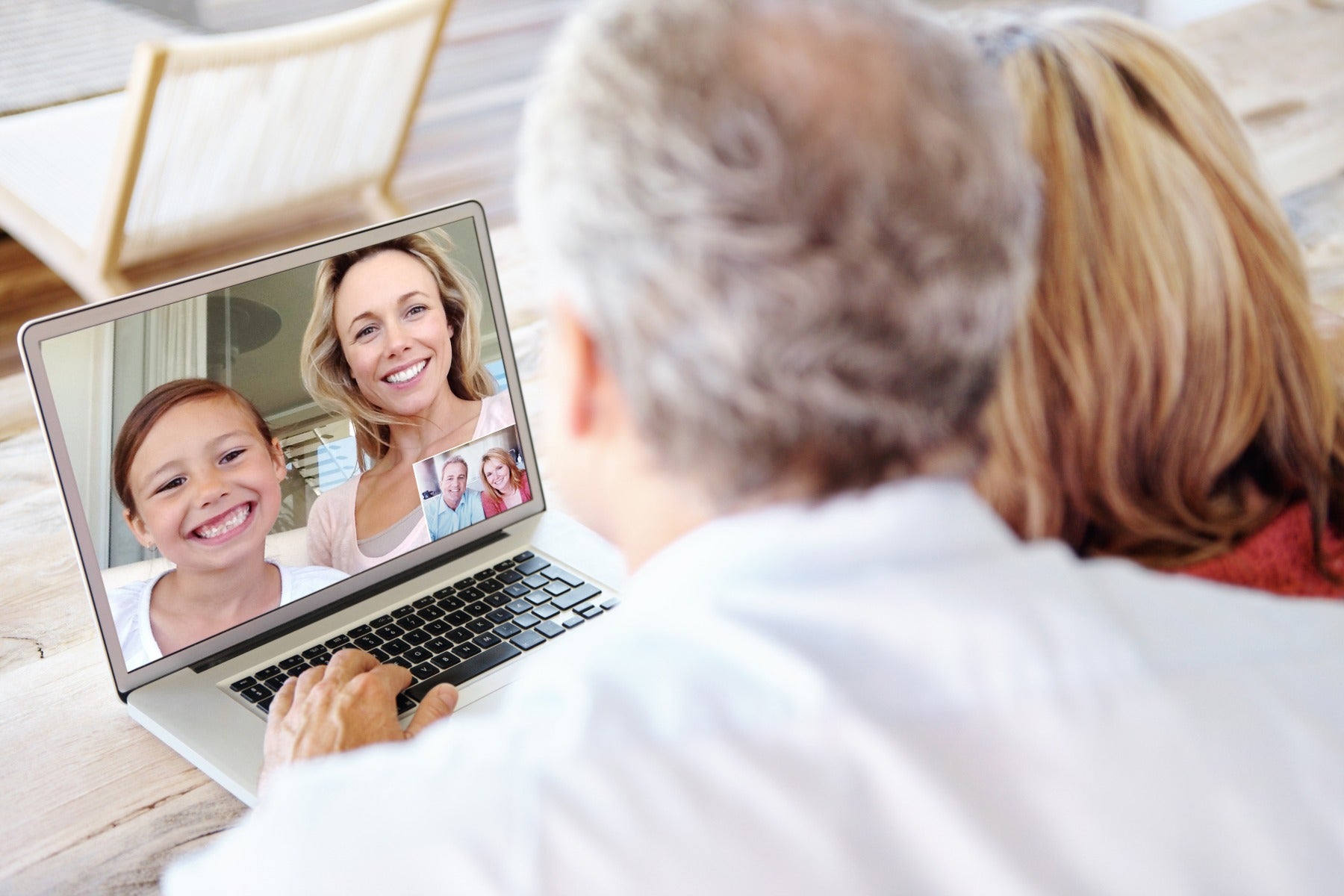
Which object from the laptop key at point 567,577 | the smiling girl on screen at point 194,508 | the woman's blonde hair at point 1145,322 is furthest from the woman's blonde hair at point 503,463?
the woman's blonde hair at point 1145,322

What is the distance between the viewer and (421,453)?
1150 mm

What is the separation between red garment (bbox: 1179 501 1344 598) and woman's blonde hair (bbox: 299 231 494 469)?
68 centimetres

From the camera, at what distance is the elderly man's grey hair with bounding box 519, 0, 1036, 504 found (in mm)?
499

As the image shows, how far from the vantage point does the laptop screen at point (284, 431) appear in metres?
0.99

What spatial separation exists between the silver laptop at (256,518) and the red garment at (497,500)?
0.01 meters

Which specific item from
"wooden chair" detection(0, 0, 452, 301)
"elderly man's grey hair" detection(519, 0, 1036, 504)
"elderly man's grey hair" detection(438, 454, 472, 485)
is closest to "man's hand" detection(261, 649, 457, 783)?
"elderly man's grey hair" detection(438, 454, 472, 485)

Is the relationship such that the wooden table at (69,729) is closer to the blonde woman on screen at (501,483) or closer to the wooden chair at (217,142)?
the blonde woman on screen at (501,483)

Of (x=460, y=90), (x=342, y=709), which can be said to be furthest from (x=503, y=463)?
(x=460, y=90)

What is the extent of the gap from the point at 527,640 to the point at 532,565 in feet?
0.38

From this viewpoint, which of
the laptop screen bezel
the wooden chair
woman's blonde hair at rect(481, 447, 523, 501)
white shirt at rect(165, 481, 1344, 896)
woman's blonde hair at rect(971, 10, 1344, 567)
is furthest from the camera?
the wooden chair

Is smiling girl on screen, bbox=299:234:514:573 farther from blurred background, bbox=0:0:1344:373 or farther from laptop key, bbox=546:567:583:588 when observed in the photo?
blurred background, bbox=0:0:1344:373

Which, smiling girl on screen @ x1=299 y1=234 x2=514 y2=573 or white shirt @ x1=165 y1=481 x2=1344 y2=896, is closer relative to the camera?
white shirt @ x1=165 y1=481 x2=1344 y2=896

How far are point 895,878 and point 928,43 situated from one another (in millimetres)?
353

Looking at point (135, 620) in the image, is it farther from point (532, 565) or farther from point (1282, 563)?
point (1282, 563)
